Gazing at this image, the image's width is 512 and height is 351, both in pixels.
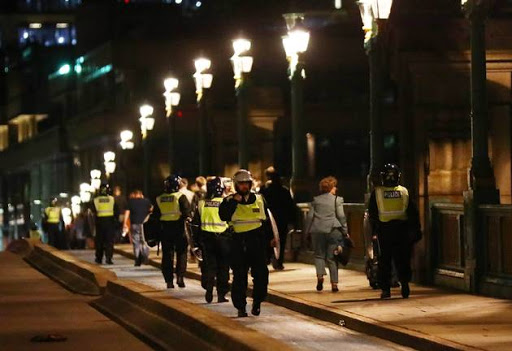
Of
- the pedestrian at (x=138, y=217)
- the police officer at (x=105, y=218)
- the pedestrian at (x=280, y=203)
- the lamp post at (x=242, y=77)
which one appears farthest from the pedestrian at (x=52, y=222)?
the pedestrian at (x=280, y=203)

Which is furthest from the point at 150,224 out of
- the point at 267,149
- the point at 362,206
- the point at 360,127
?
the point at 360,127

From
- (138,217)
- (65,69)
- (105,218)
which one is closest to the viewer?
(138,217)

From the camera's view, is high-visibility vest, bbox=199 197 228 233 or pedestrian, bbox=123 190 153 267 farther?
pedestrian, bbox=123 190 153 267

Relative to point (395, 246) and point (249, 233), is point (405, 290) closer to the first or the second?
point (395, 246)

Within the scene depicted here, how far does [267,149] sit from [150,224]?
23000mm

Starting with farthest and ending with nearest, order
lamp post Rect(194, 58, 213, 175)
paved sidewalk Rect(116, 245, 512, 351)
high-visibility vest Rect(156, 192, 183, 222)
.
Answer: lamp post Rect(194, 58, 213, 175), high-visibility vest Rect(156, 192, 183, 222), paved sidewalk Rect(116, 245, 512, 351)

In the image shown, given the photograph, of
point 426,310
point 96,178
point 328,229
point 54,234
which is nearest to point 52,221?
point 54,234

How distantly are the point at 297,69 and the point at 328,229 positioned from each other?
9.95 m

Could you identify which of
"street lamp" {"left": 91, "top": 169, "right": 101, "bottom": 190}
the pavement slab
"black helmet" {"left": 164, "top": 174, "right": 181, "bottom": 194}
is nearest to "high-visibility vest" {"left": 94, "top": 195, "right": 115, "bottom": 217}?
"black helmet" {"left": 164, "top": 174, "right": 181, "bottom": 194}

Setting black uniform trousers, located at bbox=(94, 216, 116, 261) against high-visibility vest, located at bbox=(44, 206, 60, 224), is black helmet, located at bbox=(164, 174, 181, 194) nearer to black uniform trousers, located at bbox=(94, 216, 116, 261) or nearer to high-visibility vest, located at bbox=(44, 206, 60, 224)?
black uniform trousers, located at bbox=(94, 216, 116, 261)

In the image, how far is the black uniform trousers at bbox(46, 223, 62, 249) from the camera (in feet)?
173

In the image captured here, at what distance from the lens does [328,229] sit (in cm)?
2056

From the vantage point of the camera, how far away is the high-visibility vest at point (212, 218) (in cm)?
1988

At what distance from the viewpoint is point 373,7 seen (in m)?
22.2
